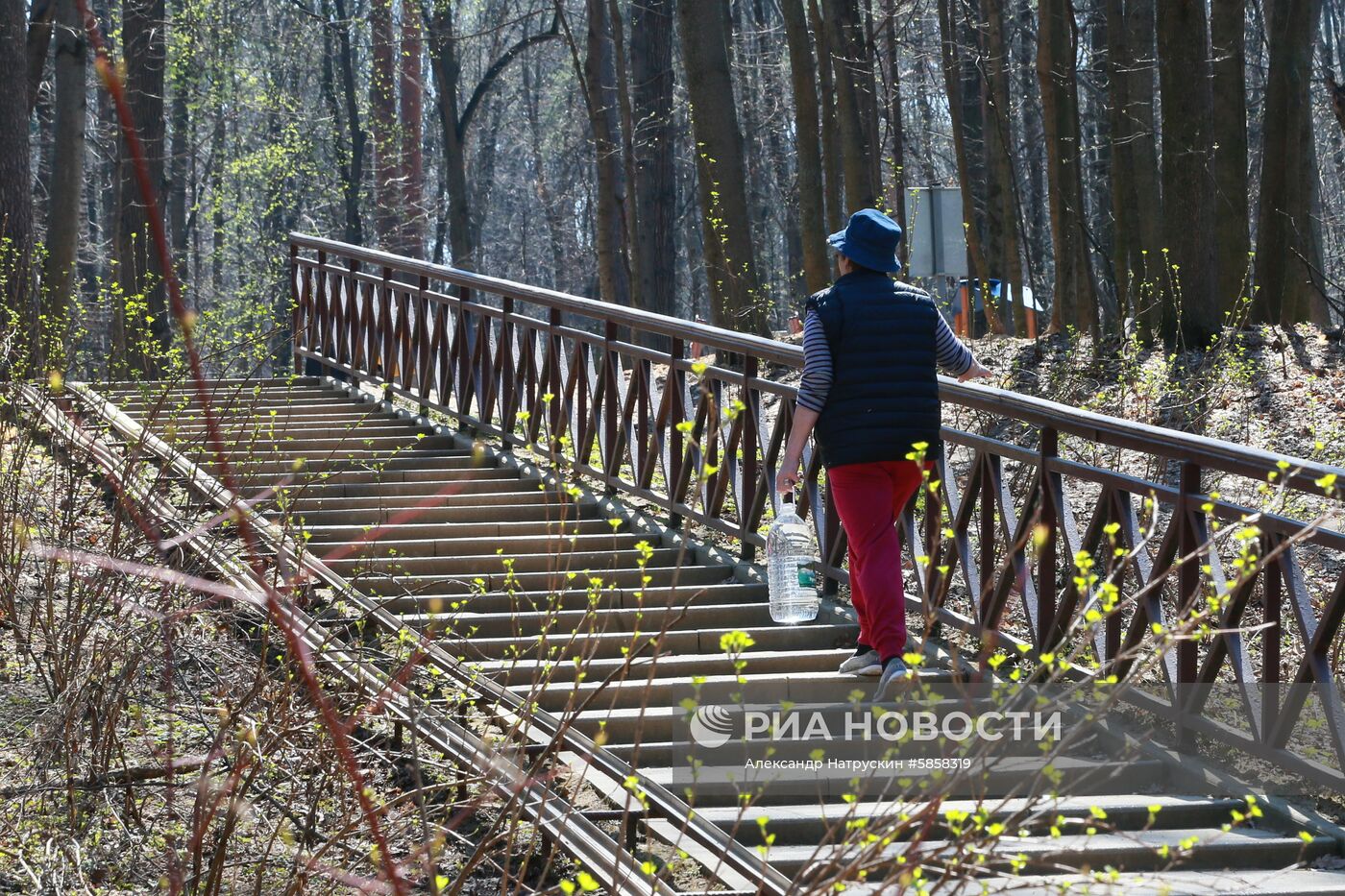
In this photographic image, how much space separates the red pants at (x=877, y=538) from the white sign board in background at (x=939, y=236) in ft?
25.8

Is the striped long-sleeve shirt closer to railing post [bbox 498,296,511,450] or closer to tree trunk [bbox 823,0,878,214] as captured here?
railing post [bbox 498,296,511,450]

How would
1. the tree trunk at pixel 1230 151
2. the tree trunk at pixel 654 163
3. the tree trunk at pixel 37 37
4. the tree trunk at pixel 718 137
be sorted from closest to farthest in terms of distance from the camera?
the tree trunk at pixel 1230 151 → the tree trunk at pixel 718 137 → the tree trunk at pixel 37 37 → the tree trunk at pixel 654 163

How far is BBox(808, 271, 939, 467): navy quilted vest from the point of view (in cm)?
616

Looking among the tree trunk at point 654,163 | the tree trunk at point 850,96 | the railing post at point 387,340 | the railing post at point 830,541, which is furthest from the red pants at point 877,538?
the tree trunk at point 654,163

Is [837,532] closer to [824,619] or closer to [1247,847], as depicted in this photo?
[824,619]

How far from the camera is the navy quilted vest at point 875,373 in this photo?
616 cm

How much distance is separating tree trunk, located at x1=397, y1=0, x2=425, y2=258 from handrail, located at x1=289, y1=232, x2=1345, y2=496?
548 inches

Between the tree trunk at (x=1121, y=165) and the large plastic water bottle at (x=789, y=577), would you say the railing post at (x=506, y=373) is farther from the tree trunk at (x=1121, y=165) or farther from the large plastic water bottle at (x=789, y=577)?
the tree trunk at (x=1121, y=165)

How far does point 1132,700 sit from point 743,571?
269 cm

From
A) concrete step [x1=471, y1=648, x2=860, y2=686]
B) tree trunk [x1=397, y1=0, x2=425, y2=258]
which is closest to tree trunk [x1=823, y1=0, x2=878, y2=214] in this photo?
tree trunk [x1=397, y1=0, x2=425, y2=258]

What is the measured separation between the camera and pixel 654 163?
20.0 metres

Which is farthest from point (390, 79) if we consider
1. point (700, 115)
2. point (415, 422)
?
point (415, 422)

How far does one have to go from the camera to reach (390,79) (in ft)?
90.9

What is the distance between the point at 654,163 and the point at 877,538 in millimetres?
14414
